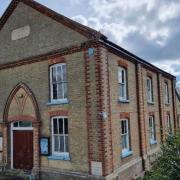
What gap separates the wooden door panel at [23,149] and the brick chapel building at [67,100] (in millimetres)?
56

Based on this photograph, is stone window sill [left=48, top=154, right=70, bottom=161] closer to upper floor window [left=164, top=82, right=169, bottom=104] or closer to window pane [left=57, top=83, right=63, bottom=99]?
window pane [left=57, top=83, right=63, bottom=99]

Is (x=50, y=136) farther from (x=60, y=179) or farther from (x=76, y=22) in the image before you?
(x=76, y=22)

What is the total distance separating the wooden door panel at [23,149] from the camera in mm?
15234

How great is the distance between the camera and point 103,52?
13070mm

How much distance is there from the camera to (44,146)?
14.3 metres

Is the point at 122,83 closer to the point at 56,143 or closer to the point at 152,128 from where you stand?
the point at 56,143

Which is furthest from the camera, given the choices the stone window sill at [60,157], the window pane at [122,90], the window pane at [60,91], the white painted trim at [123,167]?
the window pane at [122,90]

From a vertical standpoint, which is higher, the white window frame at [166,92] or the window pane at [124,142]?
the white window frame at [166,92]

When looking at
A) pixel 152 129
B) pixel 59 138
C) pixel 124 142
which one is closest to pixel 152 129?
pixel 152 129

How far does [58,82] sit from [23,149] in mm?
4672

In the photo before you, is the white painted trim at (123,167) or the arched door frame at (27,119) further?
the arched door frame at (27,119)

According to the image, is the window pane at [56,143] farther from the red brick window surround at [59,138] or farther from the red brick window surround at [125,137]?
the red brick window surround at [125,137]

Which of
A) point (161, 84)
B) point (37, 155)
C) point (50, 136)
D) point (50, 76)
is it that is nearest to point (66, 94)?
point (50, 76)

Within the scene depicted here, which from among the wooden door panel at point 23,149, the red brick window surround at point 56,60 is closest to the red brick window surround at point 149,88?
the red brick window surround at point 56,60
